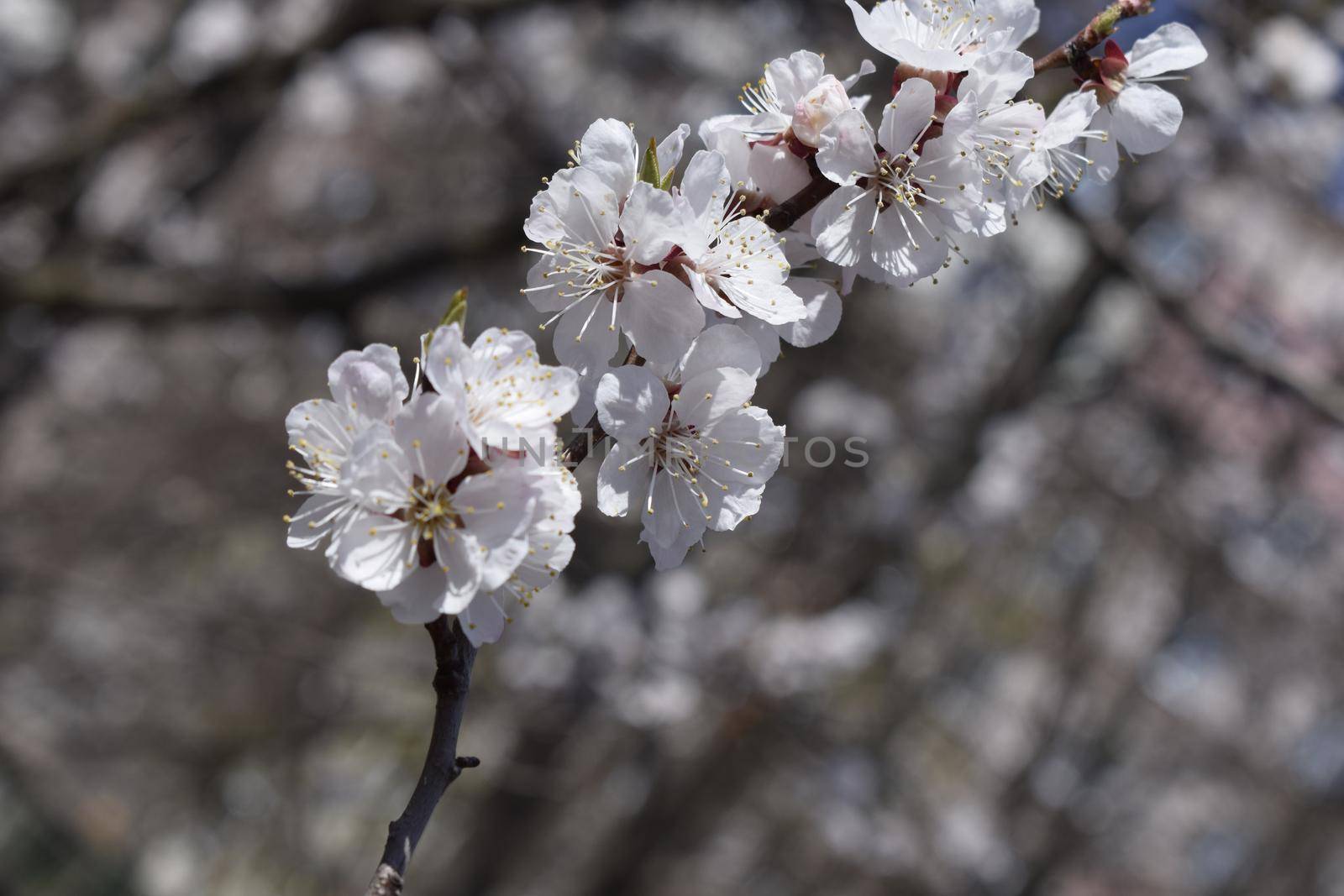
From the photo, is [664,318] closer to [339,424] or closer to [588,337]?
[588,337]

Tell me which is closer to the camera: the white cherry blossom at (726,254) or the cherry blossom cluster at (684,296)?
the cherry blossom cluster at (684,296)

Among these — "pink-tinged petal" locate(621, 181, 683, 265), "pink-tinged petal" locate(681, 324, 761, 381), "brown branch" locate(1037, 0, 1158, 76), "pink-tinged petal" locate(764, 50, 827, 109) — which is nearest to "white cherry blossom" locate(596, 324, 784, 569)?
"pink-tinged petal" locate(681, 324, 761, 381)

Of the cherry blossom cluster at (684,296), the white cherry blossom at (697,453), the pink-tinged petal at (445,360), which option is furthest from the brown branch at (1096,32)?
the pink-tinged petal at (445,360)

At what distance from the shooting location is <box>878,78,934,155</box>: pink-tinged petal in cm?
104

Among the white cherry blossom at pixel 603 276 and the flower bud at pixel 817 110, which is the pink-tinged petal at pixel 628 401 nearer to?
the white cherry blossom at pixel 603 276

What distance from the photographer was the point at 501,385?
3.12ft

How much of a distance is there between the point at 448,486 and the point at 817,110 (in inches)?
22.8

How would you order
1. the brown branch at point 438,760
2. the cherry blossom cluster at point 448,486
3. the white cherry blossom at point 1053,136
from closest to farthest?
the brown branch at point 438,760 → the cherry blossom cluster at point 448,486 → the white cherry blossom at point 1053,136

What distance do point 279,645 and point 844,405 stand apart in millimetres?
4496

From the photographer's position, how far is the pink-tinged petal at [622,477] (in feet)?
3.40

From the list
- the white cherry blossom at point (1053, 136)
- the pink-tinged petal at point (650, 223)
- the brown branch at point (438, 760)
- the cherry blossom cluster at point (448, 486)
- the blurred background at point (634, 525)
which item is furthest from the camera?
the blurred background at point (634, 525)

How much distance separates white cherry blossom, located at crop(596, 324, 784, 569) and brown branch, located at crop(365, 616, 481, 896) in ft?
0.74

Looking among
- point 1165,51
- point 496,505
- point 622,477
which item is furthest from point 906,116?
point 496,505

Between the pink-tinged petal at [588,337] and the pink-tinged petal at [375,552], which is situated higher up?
the pink-tinged petal at [588,337]
